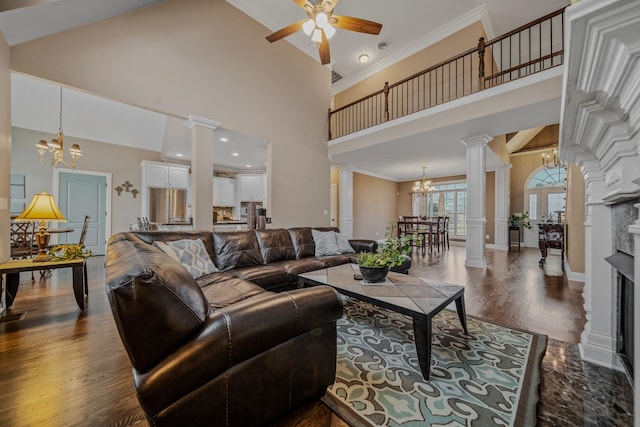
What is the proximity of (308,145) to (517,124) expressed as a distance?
390cm

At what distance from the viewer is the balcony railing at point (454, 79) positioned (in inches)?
191

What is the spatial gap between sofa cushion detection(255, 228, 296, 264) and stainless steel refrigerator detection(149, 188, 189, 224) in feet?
12.3

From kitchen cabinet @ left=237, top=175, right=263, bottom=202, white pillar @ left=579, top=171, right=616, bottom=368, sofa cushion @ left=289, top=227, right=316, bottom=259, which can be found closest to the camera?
white pillar @ left=579, top=171, right=616, bottom=368

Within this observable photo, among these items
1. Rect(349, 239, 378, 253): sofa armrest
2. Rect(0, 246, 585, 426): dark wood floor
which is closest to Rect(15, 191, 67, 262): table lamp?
Rect(0, 246, 585, 426): dark wood floor

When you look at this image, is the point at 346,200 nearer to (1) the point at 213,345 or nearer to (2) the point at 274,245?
(2) the point at 274,245

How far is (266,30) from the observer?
16.2ft

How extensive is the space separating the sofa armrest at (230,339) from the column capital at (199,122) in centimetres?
379

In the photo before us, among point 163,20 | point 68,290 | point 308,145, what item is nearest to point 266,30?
point 163,20

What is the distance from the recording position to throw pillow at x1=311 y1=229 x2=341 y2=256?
11.8ft

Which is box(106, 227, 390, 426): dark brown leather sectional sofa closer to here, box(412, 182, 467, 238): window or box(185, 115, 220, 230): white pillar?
box(185, 115, 220, 230): white pillar

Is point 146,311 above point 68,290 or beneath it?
above

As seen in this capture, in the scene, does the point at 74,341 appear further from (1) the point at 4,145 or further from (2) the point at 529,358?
(2) the point at 529,358

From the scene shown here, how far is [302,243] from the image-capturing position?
3609 mm

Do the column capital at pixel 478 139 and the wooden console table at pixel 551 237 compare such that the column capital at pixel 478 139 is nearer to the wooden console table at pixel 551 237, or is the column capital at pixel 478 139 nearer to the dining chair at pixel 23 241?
the wooden console table at pixel 551 237
